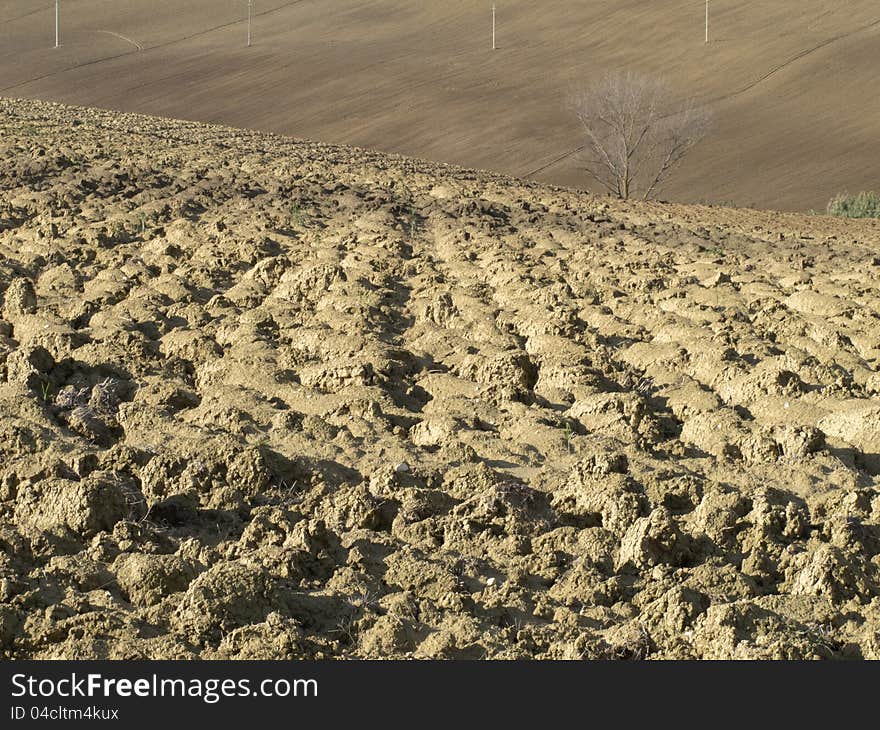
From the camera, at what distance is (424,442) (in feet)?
24.1

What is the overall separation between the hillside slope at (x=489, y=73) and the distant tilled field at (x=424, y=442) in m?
29.0

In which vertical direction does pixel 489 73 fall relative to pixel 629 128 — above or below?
below

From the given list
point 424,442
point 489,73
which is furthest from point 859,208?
point 489,73

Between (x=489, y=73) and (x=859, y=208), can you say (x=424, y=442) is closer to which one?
(x=859, y=208)

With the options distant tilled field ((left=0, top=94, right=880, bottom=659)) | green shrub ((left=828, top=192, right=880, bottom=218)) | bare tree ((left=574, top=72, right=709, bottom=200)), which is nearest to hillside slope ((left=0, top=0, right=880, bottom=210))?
bare tree ((left=574, top=72, right=709, bottom=200))

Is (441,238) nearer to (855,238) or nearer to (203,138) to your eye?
(855,238)

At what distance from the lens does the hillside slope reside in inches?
1781

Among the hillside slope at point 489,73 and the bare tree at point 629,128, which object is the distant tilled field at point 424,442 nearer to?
the bare tree at point 629,128

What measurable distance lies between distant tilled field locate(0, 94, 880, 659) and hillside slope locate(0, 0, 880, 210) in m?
29.0

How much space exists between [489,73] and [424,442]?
53905 mm

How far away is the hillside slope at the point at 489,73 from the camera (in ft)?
148

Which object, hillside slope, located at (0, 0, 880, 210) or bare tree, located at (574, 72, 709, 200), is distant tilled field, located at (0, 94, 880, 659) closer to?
bare tree, located at (574, 72, 709, 200)

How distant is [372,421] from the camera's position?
762 centimetres

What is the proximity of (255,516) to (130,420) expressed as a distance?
66.5 inches
